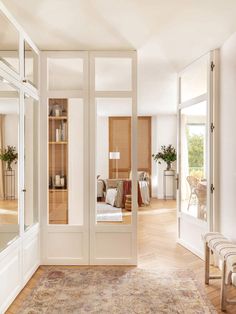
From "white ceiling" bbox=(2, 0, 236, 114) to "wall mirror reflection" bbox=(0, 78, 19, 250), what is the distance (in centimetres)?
78

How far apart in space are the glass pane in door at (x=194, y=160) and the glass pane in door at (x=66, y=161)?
5.34 ft

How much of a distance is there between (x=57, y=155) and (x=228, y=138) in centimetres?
209

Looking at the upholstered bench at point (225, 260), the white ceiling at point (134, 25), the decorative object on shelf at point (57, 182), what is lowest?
the upholstered bench at point (225, 260)

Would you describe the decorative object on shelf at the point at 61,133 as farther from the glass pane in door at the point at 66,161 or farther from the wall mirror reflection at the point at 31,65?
the wall mirror reflection at the point at 31,65

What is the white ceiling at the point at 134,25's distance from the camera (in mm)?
2740

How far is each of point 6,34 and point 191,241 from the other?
356 cm

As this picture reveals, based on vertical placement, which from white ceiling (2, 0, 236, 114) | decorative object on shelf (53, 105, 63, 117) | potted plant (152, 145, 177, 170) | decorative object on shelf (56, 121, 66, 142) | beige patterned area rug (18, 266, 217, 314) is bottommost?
beige patterned area rug (18, 266, 217, 314)

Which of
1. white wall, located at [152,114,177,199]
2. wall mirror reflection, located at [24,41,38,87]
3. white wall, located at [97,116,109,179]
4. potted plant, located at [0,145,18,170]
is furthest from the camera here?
white wall, located at [152,114,177,199]

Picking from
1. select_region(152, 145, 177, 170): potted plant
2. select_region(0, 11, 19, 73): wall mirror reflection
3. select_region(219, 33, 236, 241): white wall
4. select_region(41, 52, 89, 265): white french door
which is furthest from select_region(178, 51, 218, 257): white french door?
select_region(152, 145, 177, 170): potted plant

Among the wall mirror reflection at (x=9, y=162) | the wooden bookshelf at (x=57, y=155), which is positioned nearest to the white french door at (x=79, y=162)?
the wooden bookshelf at (x=57, y=155)

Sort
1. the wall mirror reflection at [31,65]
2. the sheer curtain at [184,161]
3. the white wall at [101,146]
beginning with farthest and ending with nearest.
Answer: the sheer curtain at [184,161]
the white wall at [101,146]
the wall mirror reflection at [31,65]

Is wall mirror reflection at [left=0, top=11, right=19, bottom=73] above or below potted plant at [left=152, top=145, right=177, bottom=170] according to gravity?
above

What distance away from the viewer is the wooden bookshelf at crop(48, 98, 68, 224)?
3.91 meters

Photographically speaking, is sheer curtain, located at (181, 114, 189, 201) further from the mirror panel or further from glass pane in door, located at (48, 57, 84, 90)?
glass pane in door, located at (48, 57, 84, 90)
